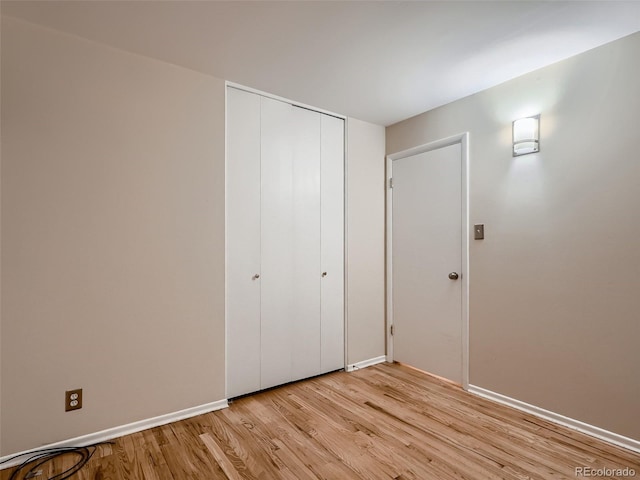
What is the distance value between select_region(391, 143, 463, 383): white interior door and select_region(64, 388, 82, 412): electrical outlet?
2621 millimetres

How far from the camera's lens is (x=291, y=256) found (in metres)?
2.95

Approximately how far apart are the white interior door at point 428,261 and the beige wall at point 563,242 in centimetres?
18

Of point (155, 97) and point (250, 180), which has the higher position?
point (155, 97)

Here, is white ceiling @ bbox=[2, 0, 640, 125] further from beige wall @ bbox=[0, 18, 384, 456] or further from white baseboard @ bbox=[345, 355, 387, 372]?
white baseboard @ bbox=[345, 355, 387, 372]

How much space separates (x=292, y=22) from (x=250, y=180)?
46.3 inches

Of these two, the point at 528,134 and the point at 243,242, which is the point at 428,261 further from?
the point at 243,242

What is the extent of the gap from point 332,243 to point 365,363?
125 cm

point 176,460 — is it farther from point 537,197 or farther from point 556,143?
point 556,143

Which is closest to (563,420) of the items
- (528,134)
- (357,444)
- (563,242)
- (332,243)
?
(563,242)

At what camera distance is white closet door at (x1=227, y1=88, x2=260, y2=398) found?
2625 mm

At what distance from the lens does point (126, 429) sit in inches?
84.7

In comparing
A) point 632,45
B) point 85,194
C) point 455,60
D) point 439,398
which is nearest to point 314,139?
point 455,60

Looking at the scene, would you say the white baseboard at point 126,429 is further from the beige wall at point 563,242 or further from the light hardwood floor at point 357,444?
the beige wall at point 563,242

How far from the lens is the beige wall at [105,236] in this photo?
188cm
